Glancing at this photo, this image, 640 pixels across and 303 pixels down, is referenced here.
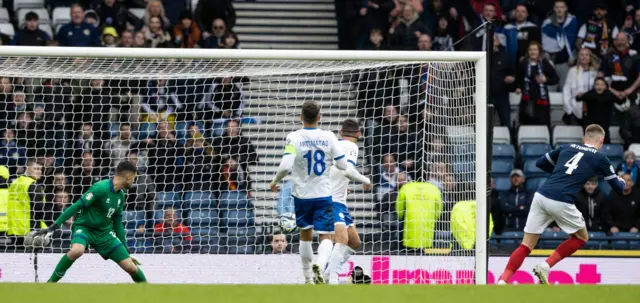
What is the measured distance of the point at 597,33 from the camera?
16.2 metres

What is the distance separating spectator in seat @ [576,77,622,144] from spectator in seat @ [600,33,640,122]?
0.80 feet

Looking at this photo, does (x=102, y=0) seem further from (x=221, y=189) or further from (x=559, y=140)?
(x=559, y=140)

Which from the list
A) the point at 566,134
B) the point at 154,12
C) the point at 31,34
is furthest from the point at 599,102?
the point at 31,34

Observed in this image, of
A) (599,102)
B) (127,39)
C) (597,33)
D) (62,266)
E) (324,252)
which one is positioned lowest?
(62,266)

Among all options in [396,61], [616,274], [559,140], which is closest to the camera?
[396,61]

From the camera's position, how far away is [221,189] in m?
13.1

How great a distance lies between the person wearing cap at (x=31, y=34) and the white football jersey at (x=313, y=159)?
260 inches

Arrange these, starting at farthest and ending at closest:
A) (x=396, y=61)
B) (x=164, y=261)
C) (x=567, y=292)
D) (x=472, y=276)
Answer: (x=164, y=261) → (x=472, y=276) → (x=396, y=61) → (x=567, y=292)

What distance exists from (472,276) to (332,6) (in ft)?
22.6

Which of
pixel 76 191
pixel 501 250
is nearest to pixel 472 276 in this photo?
pixel 501 250

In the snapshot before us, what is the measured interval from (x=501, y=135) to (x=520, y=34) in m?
1.57

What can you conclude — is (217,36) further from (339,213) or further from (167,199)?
(339,213)

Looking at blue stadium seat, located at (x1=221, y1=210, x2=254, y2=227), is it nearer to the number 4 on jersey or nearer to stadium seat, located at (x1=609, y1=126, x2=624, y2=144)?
the number 4 on jersey

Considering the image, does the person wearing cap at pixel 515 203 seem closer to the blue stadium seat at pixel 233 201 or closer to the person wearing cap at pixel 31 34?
the blue stadium seat at pixel 233 201
